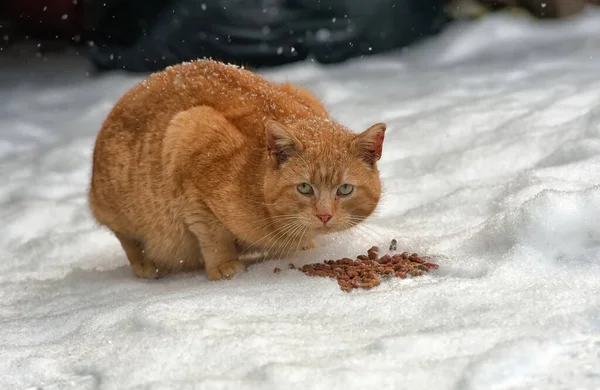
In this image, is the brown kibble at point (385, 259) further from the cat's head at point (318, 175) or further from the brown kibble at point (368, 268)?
the cat's head at point (318, 175)

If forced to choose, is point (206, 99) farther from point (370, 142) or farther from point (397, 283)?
point (397, 283)

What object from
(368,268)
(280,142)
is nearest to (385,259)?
(368,268)

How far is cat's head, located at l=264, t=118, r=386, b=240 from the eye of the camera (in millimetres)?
3391

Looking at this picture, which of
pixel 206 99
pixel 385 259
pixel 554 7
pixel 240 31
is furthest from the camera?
pixel 240 31

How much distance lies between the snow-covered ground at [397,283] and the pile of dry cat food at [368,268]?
0.08 m

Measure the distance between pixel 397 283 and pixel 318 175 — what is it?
56 cm

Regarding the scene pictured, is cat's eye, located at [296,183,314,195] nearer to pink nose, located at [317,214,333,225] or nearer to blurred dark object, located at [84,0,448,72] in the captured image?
pink nose, located at [317,214,333,225]

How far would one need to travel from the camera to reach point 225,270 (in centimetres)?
372

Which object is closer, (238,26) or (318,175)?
(318,175)

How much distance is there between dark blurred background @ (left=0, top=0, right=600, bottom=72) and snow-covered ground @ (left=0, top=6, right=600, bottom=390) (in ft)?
5.08

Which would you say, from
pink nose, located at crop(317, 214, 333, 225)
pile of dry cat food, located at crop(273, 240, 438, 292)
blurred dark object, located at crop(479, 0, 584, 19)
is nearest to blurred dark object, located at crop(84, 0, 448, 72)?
blurred dark object, located at crop(479, 0, 584, 19)

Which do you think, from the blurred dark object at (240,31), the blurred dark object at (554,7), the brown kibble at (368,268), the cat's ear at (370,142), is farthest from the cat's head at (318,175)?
the blurred dark object at (554,7)

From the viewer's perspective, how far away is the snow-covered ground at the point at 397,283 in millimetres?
2463

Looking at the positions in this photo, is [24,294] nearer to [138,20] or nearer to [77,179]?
[77,179]
